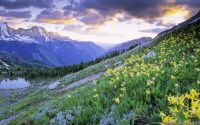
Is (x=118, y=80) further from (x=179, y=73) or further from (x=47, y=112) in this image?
(x=47, y=112)

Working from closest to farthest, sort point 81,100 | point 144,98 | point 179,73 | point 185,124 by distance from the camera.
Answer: point 185,124, point 144,98, point 179,73, point 81,100

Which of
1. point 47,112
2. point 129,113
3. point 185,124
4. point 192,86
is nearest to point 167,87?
point 192,86

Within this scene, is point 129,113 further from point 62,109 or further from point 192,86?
point 62,109

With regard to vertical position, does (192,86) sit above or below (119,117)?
above

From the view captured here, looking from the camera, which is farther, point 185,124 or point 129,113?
point 129,113

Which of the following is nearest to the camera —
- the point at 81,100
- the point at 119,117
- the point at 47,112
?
the point at 119,117

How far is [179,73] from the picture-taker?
39.1 feet

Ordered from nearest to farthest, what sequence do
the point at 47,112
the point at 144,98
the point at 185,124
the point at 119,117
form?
1. the point at 185,124
2. the point at 119,117
3. the point at 144,98
4. the point at 47,112

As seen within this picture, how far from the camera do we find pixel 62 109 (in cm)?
1381

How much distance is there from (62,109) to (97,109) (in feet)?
10.3

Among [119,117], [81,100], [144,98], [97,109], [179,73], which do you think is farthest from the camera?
[81,100]

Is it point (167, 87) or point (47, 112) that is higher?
point (167, 87)

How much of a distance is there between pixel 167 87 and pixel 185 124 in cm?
525

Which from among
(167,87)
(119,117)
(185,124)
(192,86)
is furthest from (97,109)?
(185,124)
